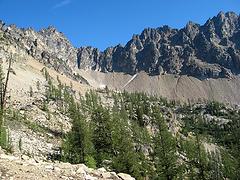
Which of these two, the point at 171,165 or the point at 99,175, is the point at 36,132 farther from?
the point at 99,175

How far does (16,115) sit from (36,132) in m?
9.00

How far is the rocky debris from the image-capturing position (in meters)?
19.2

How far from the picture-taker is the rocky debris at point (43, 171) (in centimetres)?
1919

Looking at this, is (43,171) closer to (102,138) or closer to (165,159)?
(102,138)

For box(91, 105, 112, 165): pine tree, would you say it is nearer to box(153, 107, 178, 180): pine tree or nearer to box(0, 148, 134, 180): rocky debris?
box(153, 107, 178, 180): pine tree

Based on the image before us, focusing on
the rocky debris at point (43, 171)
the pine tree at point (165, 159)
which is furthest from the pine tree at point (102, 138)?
the rocky debris at point (43, 171)

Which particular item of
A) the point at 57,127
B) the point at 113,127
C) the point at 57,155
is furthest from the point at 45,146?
the point at 57,127

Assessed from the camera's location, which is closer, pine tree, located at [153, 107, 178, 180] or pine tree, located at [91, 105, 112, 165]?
pine tree, located at [153, 107, 178, 180]

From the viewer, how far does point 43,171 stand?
2028 centimetres

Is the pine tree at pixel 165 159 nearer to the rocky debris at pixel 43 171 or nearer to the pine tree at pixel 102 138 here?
the pine tree at pixel 102 138

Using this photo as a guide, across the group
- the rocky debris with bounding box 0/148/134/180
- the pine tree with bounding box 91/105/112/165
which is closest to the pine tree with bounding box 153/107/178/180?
the pine tree with bounding box 91/105/112/165

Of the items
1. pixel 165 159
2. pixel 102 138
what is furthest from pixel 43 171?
pixel 165 159

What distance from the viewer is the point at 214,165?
106312mm

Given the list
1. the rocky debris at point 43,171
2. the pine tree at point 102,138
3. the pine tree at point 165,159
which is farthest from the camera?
the pine tree at point 102,138
